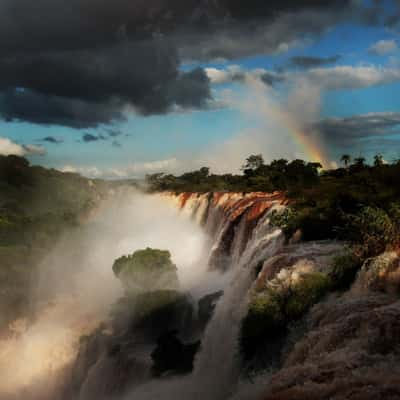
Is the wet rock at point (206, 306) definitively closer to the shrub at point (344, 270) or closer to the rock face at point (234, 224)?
the rock face at point (234, 224)

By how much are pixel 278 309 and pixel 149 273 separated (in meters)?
19.9

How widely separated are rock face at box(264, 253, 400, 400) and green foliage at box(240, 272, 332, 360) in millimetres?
805

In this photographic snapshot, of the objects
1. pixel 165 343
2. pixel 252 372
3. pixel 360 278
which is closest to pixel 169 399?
pixel 252 372

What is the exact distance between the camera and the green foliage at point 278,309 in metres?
13.9

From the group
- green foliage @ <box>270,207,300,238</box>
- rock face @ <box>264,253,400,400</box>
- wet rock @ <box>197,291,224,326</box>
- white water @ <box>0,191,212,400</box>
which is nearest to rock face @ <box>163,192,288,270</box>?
white water @ <box>0,191,212,400</box>

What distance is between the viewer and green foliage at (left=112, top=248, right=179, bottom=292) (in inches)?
1284

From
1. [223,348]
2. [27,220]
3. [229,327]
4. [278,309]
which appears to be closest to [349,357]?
[278,309]

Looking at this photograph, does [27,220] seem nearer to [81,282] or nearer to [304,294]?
[81,282]

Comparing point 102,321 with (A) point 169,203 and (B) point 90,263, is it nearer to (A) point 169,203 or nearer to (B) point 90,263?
(B) point 90,263

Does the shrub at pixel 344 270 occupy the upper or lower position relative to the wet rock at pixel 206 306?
upper

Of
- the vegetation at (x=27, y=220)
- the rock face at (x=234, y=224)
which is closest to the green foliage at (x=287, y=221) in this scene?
the rock face at (x=234, y=224)

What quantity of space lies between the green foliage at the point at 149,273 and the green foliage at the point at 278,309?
60.0 ft

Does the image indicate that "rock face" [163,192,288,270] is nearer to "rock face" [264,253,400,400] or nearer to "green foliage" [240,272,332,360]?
"green foliage" [240,272,332,360]

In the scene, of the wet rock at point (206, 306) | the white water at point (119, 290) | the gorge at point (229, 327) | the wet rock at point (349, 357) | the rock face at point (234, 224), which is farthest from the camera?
the rock face at point (234, 224)
